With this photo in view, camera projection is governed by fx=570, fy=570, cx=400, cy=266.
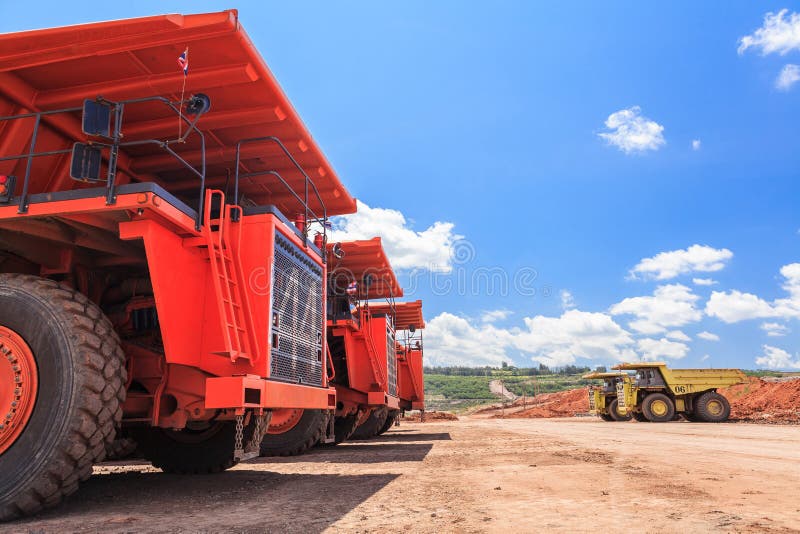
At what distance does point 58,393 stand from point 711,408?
23.8m

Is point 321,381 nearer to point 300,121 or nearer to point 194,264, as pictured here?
point 194,264

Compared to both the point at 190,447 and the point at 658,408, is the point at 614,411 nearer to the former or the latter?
the point at 658,408

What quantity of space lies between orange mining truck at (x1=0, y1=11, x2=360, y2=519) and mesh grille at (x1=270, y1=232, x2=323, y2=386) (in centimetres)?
3

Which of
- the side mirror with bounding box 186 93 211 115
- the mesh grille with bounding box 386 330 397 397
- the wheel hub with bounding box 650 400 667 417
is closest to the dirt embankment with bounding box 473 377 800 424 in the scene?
the wheel hub with bounding box 650 400 667 417

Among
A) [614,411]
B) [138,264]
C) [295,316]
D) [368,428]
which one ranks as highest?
[138,264]

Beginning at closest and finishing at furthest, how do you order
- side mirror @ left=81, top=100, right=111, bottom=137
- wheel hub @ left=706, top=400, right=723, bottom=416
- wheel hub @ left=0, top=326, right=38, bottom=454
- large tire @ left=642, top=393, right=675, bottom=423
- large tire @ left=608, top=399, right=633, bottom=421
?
1. wheel hub @ left=0, top=326, right=38, bottom=454
2. side mirror @ left=81, top=100, right=111, bottom=137
3. wheel hub @ left=706, top=400, right=723, bottom=416
4. large tire @ left=642, top=393, right=675, bottom=423
5. large tire @ left=608, top=399, right=633, bottom=421

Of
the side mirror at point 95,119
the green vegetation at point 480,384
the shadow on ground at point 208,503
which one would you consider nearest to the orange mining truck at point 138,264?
the side mirror at point 95,119

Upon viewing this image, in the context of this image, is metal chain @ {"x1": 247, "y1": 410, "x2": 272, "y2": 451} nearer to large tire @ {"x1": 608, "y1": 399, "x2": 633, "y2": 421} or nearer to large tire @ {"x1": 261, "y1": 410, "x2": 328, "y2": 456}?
large tire @ {"x1": 261, "y1": 410, "x2": 328, "y2": 456}

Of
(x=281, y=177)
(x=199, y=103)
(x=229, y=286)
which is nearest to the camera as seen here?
(x=199, y=103)

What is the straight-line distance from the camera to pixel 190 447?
6.07m

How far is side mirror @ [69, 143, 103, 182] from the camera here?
4.05 metres

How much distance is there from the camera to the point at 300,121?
5.83 meters

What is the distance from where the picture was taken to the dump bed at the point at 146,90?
438 centimetres

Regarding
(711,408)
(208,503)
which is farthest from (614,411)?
(208,503)
